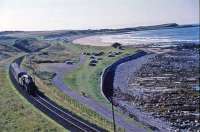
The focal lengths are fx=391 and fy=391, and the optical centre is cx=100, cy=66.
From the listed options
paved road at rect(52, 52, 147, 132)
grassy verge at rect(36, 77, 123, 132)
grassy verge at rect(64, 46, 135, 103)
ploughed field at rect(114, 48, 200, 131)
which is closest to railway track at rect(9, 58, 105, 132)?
grassy verge at rect(36, 77, 123, 132)

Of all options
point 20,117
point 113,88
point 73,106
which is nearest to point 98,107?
point 73,106

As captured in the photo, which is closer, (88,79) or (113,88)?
(113,88)

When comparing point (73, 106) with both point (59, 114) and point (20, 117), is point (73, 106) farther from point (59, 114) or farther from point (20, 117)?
point (20, 117)

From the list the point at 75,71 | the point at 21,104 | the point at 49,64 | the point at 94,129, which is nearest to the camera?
the point at 94,129

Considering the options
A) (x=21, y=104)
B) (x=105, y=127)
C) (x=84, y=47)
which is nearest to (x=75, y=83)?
(x=21, y=104)

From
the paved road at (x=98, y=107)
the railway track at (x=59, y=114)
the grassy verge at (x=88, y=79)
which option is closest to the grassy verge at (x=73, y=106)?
the railway track at (x=59, y=114)

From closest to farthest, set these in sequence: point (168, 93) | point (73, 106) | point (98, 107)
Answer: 1. point (98, 107)
2. point (73, 106)
3. point (168, 93)

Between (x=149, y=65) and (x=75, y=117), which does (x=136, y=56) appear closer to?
(x=149, y=65)
